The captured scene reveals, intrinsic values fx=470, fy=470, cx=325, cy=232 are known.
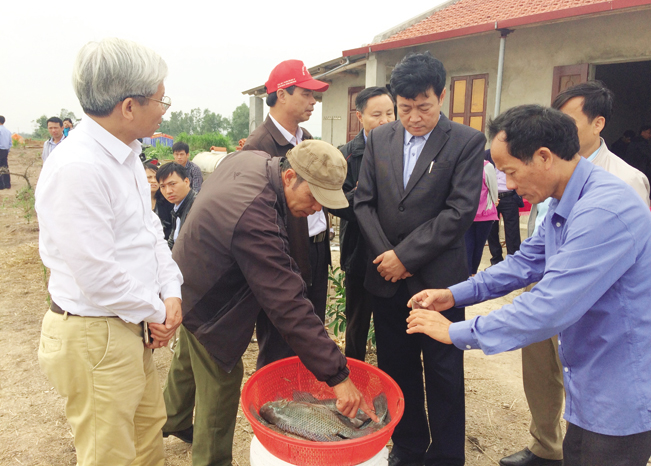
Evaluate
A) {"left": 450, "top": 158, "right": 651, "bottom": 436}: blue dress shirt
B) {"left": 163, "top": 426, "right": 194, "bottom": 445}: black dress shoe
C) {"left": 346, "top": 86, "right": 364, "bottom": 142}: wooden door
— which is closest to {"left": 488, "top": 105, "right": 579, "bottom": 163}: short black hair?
{"left": 450, "top": 158, "right": 651, "bottom": 436}: blue dress shirt

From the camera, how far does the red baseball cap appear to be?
128 inches

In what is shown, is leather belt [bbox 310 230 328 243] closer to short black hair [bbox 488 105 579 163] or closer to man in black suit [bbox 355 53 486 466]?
man in black suit [bbox 355 53 486 466]

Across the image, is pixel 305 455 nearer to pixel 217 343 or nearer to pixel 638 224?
pixel 217 343

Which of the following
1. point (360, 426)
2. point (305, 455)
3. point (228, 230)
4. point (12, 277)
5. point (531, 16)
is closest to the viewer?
point (305, 455)

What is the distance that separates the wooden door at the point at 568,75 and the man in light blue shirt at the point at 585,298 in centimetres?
672

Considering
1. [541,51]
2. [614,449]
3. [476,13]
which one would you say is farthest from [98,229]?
[476,13]

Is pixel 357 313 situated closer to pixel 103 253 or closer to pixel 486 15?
pixel 103 253

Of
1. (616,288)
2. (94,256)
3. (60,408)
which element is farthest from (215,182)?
(60,408)

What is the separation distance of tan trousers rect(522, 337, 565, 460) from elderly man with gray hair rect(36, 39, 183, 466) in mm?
1979

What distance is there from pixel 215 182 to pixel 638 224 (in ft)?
5.33

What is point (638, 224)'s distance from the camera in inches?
59.9

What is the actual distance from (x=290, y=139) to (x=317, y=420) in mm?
1886

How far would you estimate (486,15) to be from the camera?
905 cm

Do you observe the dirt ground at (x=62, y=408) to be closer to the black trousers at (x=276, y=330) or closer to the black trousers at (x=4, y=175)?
the black trousers at (x=276, y=330)
